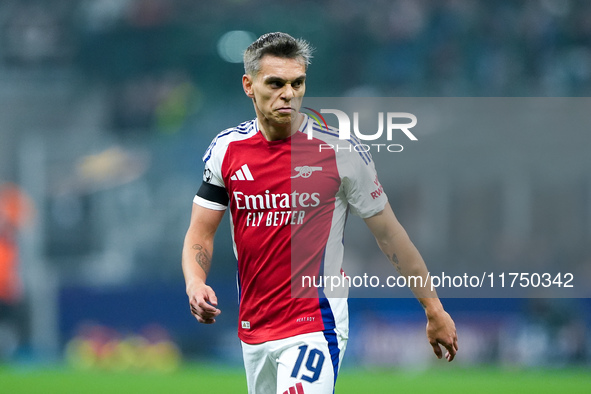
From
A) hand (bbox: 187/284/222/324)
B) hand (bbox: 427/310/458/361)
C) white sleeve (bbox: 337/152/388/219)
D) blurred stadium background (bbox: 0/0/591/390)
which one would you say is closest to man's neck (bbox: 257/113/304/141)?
white sleeve (bbox: 337/152/388/219)

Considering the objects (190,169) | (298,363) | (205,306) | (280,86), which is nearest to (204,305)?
(205,306)

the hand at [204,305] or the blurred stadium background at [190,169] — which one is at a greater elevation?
the blurred stadium background at [190,169]

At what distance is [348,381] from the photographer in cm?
993

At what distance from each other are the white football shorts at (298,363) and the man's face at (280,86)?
1066 mm

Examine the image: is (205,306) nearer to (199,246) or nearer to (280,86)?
(199,246)

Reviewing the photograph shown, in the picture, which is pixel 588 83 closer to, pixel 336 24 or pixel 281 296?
pixel 336 24

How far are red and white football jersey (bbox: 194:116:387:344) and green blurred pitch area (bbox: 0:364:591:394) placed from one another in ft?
A: 16.6

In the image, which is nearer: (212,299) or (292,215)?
(212,299)

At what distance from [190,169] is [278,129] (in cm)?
841

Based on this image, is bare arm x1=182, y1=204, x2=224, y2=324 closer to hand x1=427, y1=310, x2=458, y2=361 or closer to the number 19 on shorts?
the number 19 on shorts

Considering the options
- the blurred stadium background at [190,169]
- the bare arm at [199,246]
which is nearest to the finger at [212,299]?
the bare arm at [199,246]

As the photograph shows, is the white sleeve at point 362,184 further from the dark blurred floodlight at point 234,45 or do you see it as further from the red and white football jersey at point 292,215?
the dark blurred floodlight at point 234,45

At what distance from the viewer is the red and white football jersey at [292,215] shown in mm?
4223

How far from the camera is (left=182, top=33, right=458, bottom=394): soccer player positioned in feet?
13.7
